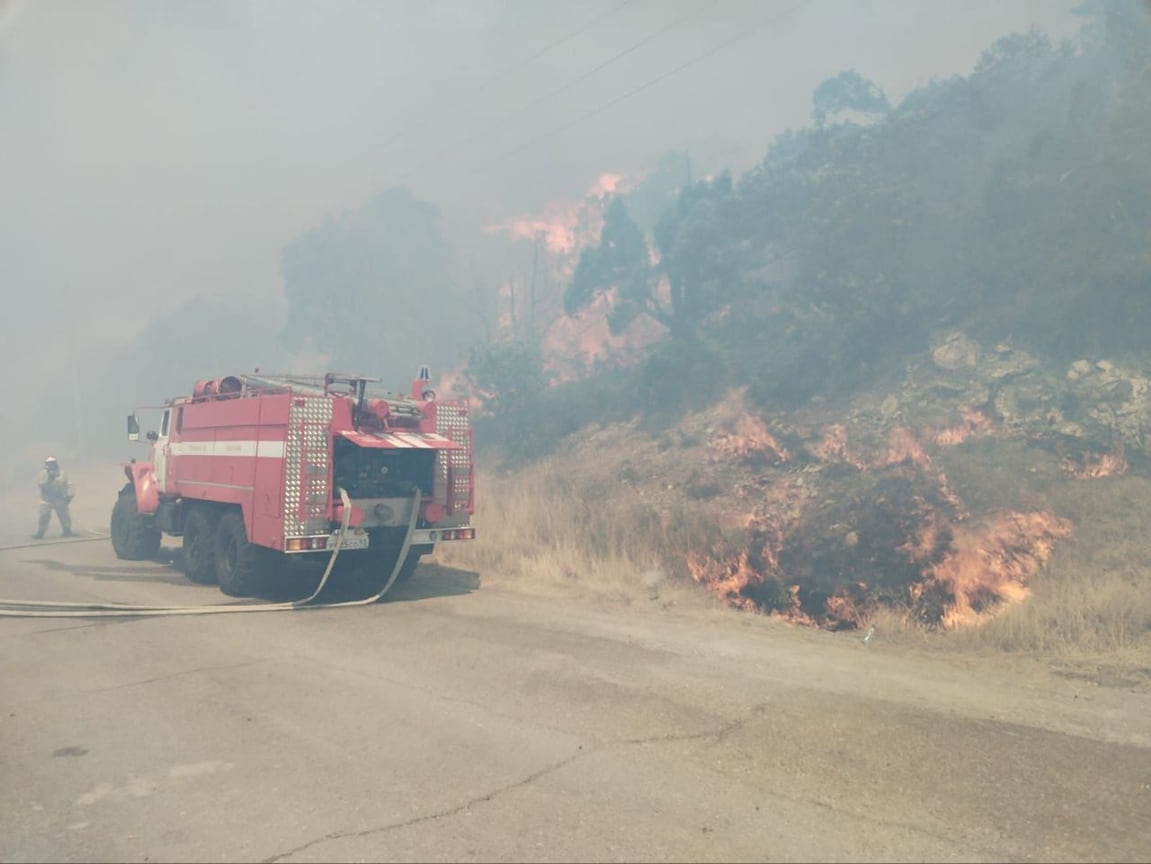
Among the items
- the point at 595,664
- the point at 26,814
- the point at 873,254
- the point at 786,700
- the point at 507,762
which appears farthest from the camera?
the point at 873,254

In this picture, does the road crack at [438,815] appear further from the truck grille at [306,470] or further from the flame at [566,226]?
the flame at [566,226]

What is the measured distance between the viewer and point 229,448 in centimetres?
1102

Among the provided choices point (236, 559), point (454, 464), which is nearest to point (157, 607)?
point (236, 559)

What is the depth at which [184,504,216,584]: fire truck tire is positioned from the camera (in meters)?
11.8

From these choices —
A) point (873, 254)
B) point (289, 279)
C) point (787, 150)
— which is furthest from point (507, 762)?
point (289, 279)

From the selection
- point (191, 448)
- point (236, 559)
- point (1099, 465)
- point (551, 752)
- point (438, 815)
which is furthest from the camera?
point (1099, 465)

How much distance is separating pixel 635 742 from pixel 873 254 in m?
22.5

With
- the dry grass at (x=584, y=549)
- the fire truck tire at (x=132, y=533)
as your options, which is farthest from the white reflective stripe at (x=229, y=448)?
the dry grass at (x=584, y=549)

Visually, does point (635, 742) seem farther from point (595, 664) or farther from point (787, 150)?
point (787, 150)

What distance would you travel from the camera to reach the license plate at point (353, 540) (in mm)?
9750

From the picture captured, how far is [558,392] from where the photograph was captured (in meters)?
35.2

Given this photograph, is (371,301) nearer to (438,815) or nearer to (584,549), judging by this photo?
(584,549)

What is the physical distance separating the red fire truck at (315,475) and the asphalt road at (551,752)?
6.84 ft

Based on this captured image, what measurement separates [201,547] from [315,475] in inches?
139
